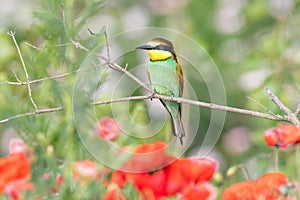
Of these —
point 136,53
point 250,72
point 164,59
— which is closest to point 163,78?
point 164,59

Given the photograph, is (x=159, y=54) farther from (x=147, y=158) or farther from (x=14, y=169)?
(x=14, y=169)

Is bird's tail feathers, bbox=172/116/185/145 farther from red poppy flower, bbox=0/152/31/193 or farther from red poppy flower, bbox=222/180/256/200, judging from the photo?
red poppy flower, bbox=0/152/31/193

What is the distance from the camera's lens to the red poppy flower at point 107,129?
129cm

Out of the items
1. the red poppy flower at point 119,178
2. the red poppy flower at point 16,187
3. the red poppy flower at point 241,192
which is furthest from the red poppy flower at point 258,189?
the red poppy flower at point 16,187

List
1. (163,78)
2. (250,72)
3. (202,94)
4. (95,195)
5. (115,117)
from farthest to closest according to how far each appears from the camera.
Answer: (202,94)
(250,72)
(115,117)
(163,78)
(95,195)

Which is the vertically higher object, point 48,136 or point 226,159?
point 48,136

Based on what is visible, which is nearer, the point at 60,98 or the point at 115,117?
the point at 60,98

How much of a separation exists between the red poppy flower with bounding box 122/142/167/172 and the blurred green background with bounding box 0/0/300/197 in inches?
3.8

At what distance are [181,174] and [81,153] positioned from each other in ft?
0.56

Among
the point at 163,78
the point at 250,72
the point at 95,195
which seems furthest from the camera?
the point at 250,72

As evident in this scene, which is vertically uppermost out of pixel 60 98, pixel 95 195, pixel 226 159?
pixel 60 98

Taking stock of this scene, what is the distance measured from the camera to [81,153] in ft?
4.26

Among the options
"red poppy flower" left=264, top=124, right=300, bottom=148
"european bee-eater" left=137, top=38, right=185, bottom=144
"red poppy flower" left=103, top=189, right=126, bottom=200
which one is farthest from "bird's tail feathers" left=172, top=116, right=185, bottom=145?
"red poppy flower" left=264, top=124, right=300, bottom=148

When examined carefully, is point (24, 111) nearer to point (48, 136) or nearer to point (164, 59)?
point (48, 136)
